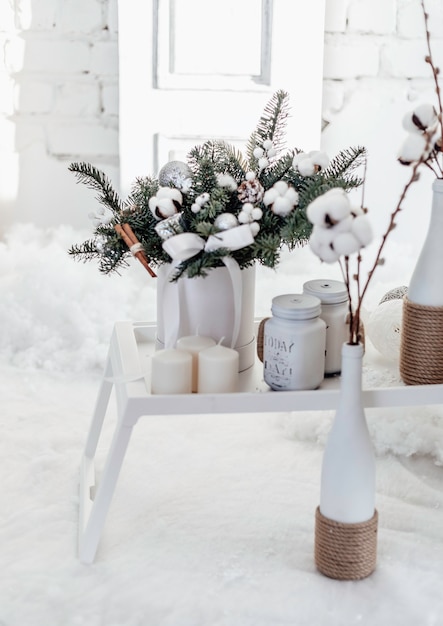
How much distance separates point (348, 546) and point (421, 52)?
1.84 metres

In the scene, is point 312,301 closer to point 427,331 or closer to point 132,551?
point 427,331

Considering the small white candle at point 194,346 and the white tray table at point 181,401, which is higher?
the small white candle at point 194,346

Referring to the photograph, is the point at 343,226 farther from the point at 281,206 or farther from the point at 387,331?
the point at 387,331

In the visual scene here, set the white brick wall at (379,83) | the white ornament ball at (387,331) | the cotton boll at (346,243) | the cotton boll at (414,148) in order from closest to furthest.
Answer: the cotton boll at (346,243) → the cotton boll at (414,148) → the white ornament ball at (387,331) → the white brick wall at (379,83)

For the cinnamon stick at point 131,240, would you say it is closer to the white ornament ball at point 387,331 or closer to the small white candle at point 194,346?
the small white candle at point 194,346

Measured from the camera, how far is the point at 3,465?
5.79 ft

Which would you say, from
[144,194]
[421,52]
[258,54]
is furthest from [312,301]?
[421,52]

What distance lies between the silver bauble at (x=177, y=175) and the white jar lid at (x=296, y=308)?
0.25 metres

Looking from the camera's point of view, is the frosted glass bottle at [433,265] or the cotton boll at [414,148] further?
the frosted glass bottle at [433,265]

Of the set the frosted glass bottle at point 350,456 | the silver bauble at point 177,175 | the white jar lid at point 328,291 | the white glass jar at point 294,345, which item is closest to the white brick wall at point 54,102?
the silver bauble at point 177,175

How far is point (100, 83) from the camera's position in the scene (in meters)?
2.75

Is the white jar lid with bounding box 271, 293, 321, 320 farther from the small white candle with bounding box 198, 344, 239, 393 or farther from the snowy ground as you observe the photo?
the snowy ground

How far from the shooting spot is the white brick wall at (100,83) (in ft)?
8.93

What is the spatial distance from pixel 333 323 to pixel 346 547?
33cm
